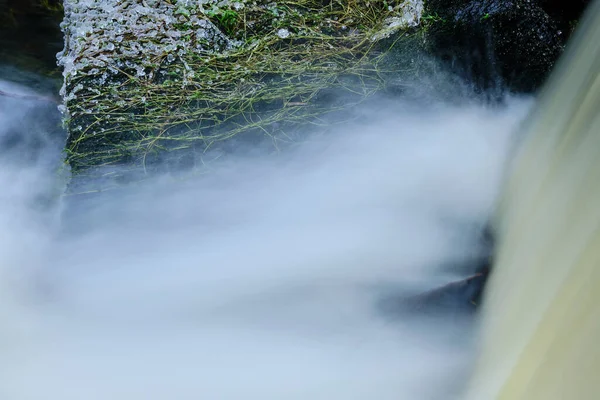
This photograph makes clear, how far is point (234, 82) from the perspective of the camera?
3748 mm

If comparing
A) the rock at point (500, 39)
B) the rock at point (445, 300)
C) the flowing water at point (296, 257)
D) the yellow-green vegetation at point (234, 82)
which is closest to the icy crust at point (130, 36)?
the yellow-green vegetation at point (234, 82)

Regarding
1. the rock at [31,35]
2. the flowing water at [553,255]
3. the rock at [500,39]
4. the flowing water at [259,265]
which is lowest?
the flowing water at [259,265]

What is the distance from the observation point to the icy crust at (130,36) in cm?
376

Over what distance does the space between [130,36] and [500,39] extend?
2.63 metres

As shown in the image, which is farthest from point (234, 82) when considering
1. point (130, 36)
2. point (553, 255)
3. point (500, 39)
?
point (553, 255)

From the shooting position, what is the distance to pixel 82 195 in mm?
3275

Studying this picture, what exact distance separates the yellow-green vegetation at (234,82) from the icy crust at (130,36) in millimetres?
13

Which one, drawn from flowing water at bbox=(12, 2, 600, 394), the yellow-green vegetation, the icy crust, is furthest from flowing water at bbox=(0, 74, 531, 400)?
the icy crust

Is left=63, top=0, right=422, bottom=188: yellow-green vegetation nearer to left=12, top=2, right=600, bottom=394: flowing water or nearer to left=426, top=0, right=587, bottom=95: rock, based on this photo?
left=12, top=2, right=600, bottom=394: flowing water

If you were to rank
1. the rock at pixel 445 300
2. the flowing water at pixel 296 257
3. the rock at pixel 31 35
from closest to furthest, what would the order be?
the flowing water at pixel 296 257, the rock at pixel 445 300, the rock at pixel 31 35

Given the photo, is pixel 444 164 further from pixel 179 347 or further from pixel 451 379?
pixel 179 347

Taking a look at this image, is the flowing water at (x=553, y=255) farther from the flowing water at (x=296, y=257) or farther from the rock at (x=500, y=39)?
the rock at (x=500, y=39)

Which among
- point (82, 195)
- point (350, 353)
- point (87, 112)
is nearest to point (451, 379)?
point (350, 353)

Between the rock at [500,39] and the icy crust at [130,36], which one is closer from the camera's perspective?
the rock at [500,39]
